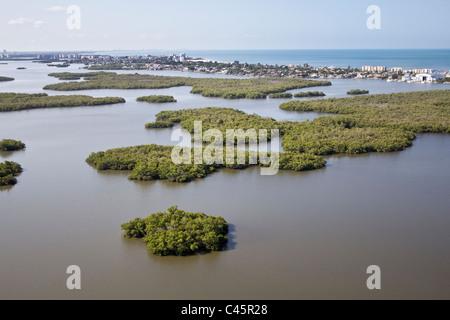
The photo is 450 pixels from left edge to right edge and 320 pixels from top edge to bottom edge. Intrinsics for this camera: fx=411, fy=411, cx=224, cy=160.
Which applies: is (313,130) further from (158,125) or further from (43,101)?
(43,101)

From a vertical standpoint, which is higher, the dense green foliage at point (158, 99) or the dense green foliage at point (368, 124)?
the dense green foliage at point (158, 99)

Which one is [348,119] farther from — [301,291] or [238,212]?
[301,291]

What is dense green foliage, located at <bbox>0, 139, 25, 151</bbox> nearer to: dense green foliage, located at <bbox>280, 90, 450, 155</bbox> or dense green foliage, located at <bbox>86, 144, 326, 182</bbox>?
dense green foliage, located at <bbox>86, 144, 326, 182</bbox>

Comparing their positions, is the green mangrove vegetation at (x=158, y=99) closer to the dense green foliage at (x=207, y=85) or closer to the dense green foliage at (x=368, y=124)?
the dense green foliage at (x=207, y=85)

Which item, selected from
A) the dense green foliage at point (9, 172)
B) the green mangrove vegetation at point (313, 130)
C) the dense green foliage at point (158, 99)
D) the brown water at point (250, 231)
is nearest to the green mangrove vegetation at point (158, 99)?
the dense green foliage at point (158, 99)

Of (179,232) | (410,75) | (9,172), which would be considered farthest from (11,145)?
(410,75)

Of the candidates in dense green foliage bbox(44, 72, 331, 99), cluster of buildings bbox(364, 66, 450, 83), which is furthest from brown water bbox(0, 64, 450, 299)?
cluster of buildings bbox(364, 66, 450, 83)
